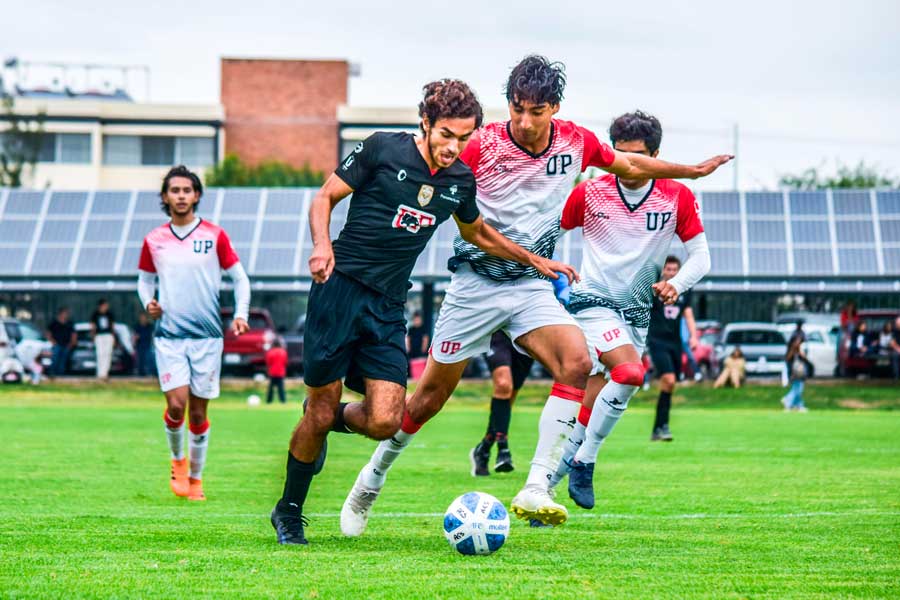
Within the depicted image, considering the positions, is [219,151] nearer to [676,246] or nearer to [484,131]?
[676,246]

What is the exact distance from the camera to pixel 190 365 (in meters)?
11.5

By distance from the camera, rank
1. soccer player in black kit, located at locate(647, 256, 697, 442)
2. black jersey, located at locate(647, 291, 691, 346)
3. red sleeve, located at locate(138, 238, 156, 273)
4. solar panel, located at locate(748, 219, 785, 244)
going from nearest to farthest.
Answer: red sleeve, located at locate(138, 238, 156, 273) → soccer player in black kit, located at locate(647, 256, 697, 442) → black jersey, located at locate(647, 291, 691, 346) → solar panel, located at locate(748, 219, 785, 244)

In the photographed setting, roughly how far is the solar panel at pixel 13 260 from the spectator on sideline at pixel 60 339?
14.8 feet

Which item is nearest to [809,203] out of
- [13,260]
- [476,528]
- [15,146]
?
[13,260]

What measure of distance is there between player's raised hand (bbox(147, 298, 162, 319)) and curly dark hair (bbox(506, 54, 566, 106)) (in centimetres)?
398

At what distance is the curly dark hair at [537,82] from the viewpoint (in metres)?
8.42

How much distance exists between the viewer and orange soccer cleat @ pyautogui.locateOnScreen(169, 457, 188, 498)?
37.1 feet

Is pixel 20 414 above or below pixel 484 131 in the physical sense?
below

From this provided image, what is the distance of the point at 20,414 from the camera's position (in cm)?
2589

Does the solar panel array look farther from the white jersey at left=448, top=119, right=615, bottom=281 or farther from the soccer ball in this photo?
the soccer ball

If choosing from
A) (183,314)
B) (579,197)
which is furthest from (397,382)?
(183,314)

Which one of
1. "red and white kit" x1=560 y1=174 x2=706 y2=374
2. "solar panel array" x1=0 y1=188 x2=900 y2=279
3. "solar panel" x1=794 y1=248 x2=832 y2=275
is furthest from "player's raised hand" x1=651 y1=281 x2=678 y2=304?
"solar panel" x1=794 y1=248 x2=832 y2=275

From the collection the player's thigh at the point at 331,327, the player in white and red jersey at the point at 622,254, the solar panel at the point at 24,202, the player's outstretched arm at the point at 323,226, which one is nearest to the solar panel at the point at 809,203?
the solar panel at the point at 24,202

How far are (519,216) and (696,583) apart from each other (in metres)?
2.87
